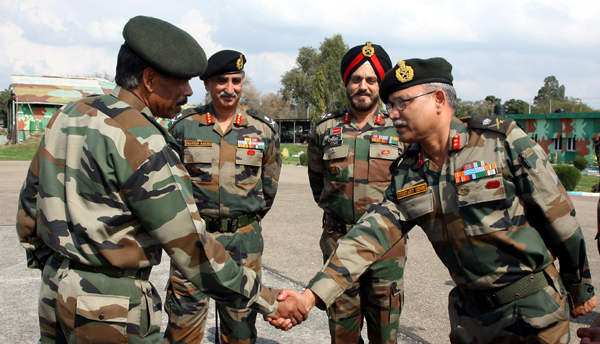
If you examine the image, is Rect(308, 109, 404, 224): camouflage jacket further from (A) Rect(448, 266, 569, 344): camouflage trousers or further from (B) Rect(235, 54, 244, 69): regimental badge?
(A) Rect(448, 266, 569, 344): camouflage trousers

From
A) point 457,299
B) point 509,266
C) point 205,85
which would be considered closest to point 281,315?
point 457,299

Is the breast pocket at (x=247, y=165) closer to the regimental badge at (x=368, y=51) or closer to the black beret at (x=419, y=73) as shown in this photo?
the regimental badge at (x=368, y=51)

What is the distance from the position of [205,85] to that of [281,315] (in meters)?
2.35

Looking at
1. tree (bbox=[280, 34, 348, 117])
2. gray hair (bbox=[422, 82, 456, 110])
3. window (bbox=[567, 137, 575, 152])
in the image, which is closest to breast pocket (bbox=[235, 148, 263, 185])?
gray hair (bbox=[422, 82, 456, 110])

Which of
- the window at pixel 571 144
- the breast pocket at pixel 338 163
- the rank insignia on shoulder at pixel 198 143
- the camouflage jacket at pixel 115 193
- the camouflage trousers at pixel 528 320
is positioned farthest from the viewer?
the window at pixel 571 144

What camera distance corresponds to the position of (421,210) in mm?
2596

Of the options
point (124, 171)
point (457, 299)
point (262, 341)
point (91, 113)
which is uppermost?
point (91, 113)

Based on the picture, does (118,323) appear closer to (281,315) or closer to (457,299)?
(281,315)

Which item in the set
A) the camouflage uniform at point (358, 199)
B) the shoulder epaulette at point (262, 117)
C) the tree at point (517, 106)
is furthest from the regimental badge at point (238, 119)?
the tree at point (517, 106)

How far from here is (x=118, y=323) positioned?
1.99 meters

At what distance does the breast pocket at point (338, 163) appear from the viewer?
3.84 metres

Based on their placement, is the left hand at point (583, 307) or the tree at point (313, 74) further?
the tree at point (313, 74)

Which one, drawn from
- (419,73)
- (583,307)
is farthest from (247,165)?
(583,307)

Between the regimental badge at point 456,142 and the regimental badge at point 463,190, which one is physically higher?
the regimental badge at point 456,142
